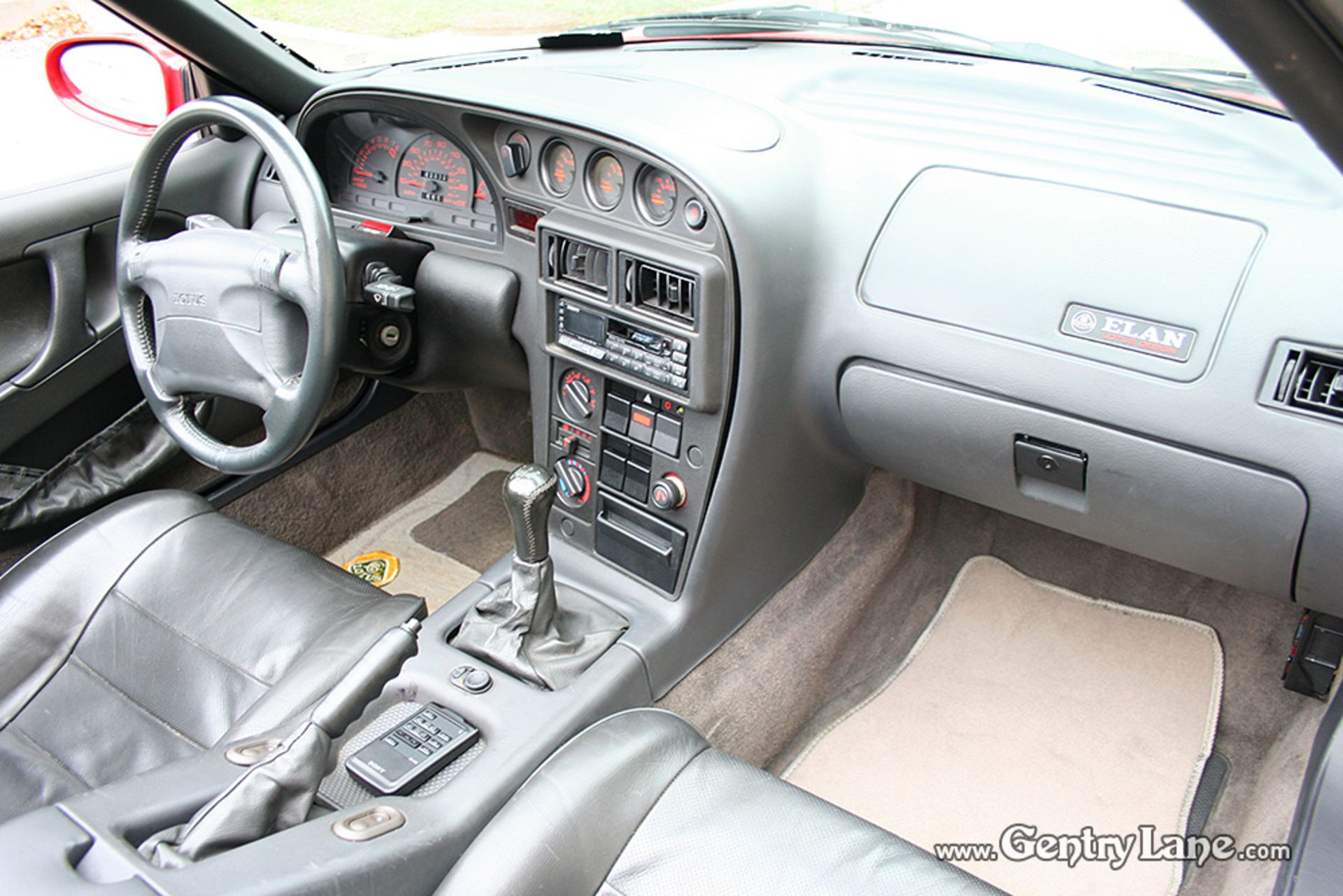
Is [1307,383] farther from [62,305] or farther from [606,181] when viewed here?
[62,305]

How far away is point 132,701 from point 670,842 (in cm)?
87

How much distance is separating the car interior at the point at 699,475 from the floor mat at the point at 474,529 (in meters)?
0.53

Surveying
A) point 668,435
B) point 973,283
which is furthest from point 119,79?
point 973,283

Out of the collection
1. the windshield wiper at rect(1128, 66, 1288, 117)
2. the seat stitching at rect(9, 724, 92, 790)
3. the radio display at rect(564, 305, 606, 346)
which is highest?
the windshield wiper at rect(1128, 66, 1288, 117)

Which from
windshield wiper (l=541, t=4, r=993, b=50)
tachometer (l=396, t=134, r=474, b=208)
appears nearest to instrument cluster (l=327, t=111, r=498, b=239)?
tachometer (l=396, t=134, r=474, b=208)

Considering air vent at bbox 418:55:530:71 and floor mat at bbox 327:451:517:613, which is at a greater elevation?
air vent at bbox 418:55:530:71

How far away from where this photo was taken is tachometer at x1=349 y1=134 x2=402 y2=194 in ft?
6.93

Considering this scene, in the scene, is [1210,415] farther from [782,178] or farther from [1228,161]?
[782,178]

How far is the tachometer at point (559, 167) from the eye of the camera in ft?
5.50

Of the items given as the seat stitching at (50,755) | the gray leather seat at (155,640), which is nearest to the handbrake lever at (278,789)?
the gray leather seat at (155,640)

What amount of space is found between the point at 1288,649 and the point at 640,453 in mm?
1280

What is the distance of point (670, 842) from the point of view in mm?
1220

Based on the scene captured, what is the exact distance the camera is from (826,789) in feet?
6.43

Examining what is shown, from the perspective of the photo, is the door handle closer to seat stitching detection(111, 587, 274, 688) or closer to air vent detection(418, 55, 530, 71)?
seat stitching detection(111, 587, 274, 688)
